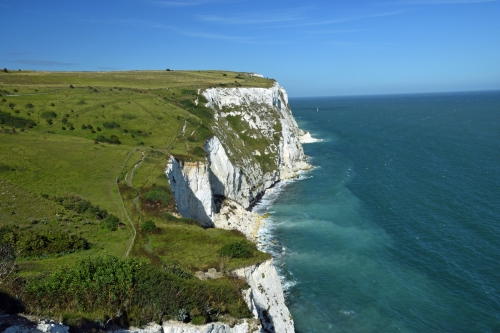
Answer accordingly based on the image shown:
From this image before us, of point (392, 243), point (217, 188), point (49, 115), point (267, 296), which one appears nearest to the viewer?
point (267, 296)

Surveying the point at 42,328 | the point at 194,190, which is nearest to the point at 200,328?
the point at 42,328

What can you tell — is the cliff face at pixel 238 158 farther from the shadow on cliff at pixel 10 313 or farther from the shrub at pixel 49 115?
the shadow on cliff at pixel 10 313

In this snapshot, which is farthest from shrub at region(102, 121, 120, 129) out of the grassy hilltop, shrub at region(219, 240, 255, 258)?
shrub at region(219, 240, 255, 258)

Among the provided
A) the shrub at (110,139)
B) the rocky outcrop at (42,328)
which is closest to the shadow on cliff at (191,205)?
the shrub at (110,139)

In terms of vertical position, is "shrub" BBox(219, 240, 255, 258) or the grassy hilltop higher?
the grassy hilltop

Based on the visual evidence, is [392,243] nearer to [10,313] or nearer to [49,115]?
[10,313]

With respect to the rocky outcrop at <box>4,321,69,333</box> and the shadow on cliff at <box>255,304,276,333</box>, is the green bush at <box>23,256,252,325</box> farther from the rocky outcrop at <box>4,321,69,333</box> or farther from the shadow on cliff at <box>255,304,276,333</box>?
the shadow on cliff at <box>255,304,276,333</box>

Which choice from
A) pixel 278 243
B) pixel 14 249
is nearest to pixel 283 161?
pixel 278 243
